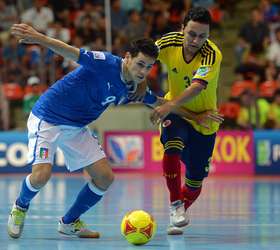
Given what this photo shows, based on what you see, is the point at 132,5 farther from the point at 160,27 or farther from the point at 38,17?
the point at 38,17

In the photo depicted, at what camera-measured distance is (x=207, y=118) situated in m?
9.81

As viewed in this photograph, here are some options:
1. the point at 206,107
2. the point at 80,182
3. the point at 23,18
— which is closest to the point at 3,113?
the point at 23,18

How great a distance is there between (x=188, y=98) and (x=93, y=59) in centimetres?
110

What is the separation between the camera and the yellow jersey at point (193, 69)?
9.68 meters

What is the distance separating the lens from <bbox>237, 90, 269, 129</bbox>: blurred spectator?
762 inches

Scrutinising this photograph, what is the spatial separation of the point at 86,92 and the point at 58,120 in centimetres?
38

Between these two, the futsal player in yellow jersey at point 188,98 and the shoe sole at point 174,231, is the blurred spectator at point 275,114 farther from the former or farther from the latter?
the shoe sole at point 174,231

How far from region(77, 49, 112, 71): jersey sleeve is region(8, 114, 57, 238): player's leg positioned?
0.69 meters

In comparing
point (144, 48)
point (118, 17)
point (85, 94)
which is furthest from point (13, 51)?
point (144, 48)

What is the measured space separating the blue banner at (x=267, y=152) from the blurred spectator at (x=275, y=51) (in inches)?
112

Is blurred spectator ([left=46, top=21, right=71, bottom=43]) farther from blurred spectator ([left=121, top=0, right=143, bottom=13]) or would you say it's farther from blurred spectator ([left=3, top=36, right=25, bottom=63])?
blurred spectator ([left=121, top=0, right=143, bottom=13])

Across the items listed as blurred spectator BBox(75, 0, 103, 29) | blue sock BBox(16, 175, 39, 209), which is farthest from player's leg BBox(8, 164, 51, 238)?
blurred spectator BBox(75, 0, 103, 29)

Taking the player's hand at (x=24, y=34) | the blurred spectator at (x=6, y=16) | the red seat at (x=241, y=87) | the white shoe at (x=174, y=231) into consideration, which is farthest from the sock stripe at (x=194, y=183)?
the blurred spectator at (x=6, y=16)

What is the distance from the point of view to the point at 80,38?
2259 cm
